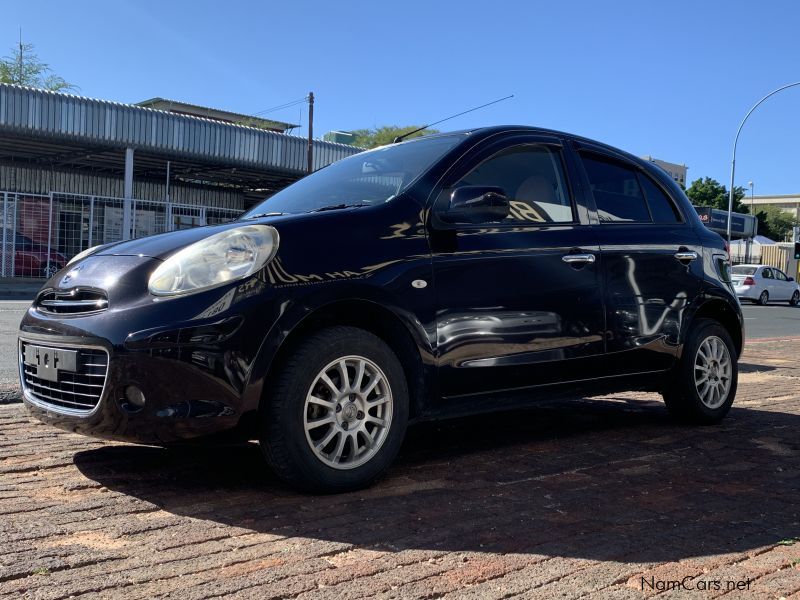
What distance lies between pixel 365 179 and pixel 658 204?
2.15 metres

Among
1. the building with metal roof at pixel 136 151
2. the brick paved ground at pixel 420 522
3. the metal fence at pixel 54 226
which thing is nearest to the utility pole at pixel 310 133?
the building with metal roof at pixel 136 151

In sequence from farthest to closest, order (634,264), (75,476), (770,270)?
(770,270)
(634,264)
(75,476)

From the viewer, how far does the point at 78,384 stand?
3.36m

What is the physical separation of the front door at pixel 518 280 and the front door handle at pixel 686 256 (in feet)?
2.79

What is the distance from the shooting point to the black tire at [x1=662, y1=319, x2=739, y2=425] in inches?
204

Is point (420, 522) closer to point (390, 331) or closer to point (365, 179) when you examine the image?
point (390, 331)

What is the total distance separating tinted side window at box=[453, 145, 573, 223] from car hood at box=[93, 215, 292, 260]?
4.04 ft

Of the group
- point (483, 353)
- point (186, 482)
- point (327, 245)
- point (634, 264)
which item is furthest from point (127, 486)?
point (634, 264)

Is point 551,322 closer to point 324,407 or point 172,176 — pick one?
point 324,407

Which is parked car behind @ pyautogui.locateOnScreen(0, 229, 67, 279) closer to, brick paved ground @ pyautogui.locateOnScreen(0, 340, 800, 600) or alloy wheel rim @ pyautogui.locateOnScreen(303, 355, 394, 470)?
brick paved ground @ pyautogui.locateOnScreen(0, 340, 800, 600)

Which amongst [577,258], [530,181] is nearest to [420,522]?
[577,258]

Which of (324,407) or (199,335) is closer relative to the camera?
(199,335)

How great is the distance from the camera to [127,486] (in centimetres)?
353

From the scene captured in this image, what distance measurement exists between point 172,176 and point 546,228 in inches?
1256
